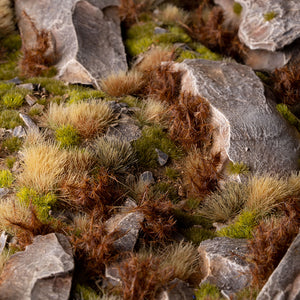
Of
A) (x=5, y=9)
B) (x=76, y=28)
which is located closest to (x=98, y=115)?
(x=76, y=28)

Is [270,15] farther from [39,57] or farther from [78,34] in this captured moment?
[39,57]

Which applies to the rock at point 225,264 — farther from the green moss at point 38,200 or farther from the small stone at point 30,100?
the small stone at point 30,100

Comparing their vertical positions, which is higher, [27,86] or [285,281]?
[285,281]

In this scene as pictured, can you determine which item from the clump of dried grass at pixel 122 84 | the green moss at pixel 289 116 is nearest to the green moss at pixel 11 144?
the clump of dried grass at pixel 122 84

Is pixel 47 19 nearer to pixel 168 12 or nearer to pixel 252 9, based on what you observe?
pixel 168 12

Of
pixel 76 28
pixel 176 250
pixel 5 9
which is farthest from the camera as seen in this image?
pixel 5 9

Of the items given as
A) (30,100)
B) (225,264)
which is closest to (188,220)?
(225,264)

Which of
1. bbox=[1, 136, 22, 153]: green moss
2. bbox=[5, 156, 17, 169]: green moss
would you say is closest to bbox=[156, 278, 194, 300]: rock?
bbox=[5, 156, 17, 169]: green moss
